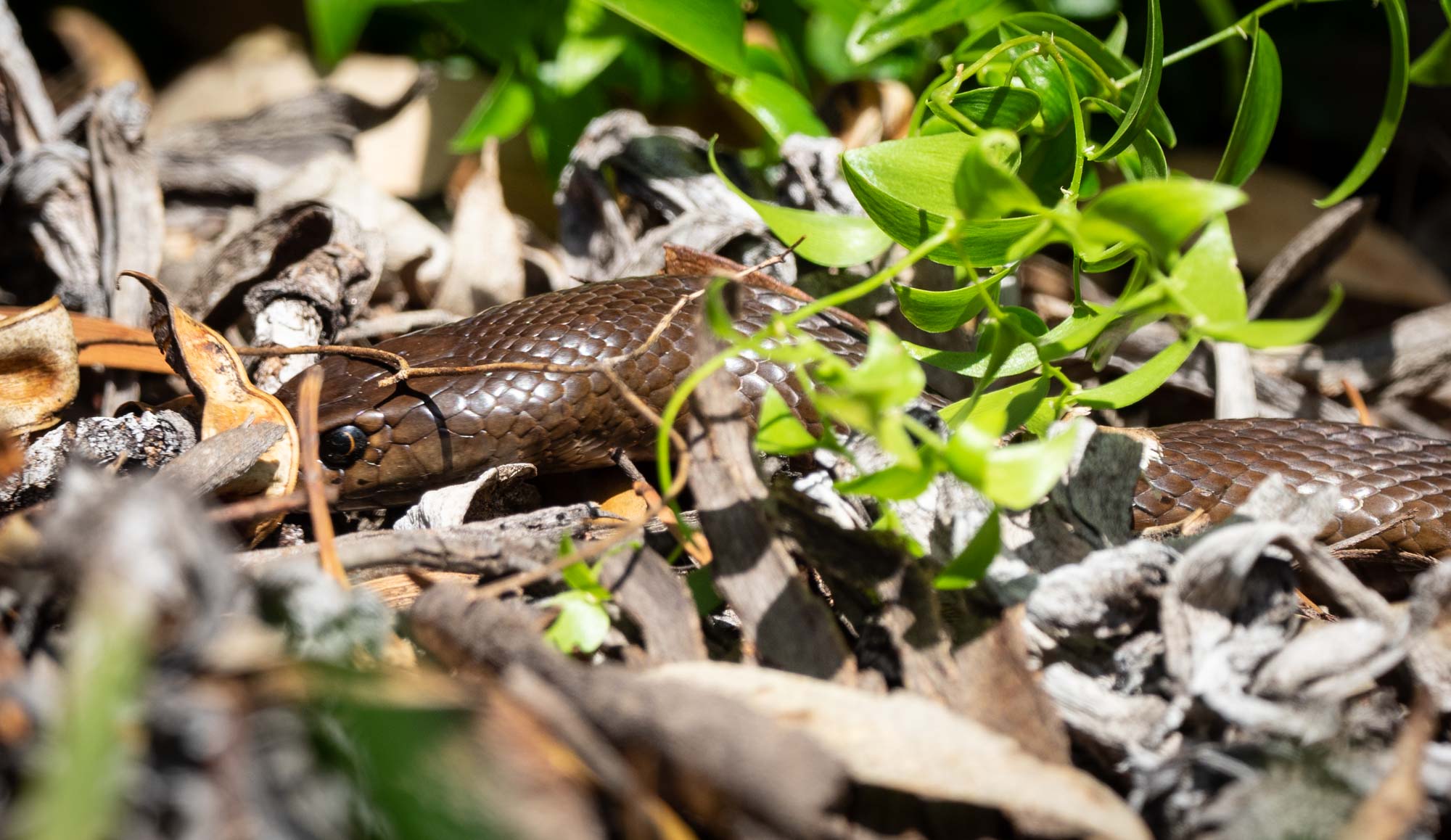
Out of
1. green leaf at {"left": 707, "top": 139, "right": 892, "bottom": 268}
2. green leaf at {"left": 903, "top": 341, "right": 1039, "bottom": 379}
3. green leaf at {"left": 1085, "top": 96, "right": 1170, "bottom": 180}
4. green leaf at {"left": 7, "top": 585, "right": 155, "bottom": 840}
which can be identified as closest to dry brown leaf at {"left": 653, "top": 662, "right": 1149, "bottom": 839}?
green leaf at {"left": 7, "top": 585, "right": 155, "bottom": 840}

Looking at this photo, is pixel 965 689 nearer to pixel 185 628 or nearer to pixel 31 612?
pixel 185 628

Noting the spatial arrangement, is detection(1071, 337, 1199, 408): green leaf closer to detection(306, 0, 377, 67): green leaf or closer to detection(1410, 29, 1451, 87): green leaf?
detection(1410, 29, 1451, 87): green leaf

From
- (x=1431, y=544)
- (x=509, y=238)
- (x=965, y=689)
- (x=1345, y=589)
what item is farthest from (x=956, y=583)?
(x=509, y=238)

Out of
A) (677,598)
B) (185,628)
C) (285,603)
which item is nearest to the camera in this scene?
(185,628)

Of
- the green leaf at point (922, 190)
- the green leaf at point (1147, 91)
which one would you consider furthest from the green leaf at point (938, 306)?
the green leaf at point (1147, 91)

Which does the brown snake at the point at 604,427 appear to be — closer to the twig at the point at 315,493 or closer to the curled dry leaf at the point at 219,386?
the curled dry leaf at the point at 219,386

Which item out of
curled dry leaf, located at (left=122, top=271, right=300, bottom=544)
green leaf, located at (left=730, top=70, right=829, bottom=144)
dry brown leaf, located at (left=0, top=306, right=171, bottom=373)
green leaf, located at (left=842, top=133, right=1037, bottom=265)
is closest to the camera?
green leaf, located at (left=842, top=133, right=1037, bottom=265)
